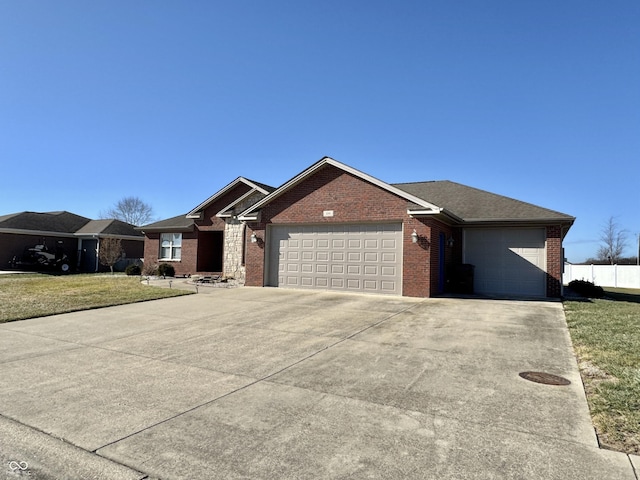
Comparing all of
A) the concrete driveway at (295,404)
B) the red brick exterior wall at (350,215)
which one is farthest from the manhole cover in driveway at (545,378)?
the red brick exterior wall at (350,215)

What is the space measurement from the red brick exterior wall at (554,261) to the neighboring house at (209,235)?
42.2 ft

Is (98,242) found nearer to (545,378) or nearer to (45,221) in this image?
(45,221)

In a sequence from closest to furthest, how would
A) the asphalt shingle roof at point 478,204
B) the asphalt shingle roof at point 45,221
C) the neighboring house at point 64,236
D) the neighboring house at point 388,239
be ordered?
1. the neighboring house at point 388,239
2. the asphalt shingle roof at point 478,204
3. the neighboring house at point 64,236
4. the asphalt shingle roof at point 45,221

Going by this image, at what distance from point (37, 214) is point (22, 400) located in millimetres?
35365

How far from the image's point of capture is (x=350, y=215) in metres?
14.8

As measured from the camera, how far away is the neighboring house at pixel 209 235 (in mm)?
20656

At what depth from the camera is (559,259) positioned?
15086mm

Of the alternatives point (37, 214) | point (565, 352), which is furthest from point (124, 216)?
point (565, 352)

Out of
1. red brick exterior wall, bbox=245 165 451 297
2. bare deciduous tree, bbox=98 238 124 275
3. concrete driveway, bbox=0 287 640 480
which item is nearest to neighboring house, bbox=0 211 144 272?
bare deciduous tree, bbox=98 238 124 275

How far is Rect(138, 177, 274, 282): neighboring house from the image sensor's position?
20656 millimetres

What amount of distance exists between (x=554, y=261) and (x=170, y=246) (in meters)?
19.9

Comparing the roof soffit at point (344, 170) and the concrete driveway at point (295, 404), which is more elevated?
the roof soffit at point (344, 170)

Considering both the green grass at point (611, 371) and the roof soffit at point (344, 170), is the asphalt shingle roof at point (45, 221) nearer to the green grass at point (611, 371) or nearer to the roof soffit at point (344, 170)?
the roof soffit at point (344, 170)

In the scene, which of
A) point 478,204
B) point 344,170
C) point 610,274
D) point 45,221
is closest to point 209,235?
point 344,170
